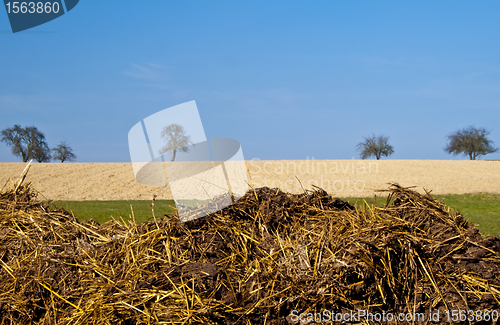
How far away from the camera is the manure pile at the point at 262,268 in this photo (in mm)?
3473

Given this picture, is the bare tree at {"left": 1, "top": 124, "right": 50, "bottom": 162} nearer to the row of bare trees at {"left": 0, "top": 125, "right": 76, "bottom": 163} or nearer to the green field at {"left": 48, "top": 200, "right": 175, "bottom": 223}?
the row of bare trees at {"left": 0, "top": 125, "right": 76, "bottom": 163}

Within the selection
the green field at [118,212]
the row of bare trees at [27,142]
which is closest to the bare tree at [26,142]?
the row of bare trees at [27,142]

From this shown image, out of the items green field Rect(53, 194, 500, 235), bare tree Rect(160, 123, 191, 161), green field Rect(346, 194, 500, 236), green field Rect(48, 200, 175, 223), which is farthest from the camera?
green field Rect(48, 200, 175, 223)

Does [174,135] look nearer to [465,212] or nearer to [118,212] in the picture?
[118,212]

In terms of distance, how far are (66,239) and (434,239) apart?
4.69 m

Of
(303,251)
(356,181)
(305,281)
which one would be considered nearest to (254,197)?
(303,251)

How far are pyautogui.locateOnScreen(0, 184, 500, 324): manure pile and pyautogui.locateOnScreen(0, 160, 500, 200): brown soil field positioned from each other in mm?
18821

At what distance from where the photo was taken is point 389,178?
102ft

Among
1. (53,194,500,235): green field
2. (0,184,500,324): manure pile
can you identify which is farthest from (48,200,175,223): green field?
(0,184,500,324): manure pile

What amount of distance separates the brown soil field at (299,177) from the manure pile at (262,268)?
1882 centimetres

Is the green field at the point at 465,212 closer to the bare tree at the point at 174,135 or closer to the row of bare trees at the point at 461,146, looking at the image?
the bare tree at the point at 174,135

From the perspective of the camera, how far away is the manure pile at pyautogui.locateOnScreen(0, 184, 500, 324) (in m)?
3.47

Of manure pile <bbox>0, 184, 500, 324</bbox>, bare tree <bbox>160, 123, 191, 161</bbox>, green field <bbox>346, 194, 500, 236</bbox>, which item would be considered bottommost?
green field <bbox>346, 194, 500, 236</bbox>

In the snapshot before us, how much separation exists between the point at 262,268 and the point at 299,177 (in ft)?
88.5
